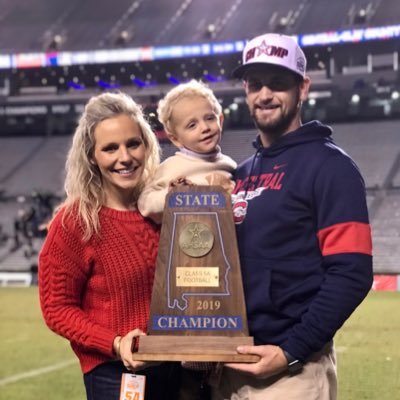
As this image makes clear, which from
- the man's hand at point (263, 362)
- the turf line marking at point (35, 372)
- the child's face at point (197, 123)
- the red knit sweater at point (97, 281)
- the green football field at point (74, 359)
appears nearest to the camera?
the man's hand at point (263, 362)

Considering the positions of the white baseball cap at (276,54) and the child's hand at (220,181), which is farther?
the child's hand at (220,181)

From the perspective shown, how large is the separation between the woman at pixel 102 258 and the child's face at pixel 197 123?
0.23m

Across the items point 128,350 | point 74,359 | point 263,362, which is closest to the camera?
point 263,362

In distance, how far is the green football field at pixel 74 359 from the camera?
5.51 m

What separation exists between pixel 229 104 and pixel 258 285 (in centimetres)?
1745

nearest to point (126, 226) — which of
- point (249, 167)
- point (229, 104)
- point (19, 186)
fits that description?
point (249, 167)

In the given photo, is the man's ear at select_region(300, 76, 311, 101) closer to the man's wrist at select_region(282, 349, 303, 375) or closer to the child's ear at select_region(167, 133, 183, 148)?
the child's ear at select_region(167, 133, 183, 148)

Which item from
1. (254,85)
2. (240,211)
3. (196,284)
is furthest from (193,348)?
(254,85)

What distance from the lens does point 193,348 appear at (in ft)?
6.72

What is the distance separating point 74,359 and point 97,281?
475 centimetres

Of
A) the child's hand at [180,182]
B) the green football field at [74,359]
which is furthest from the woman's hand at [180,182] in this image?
the green football field at [74,359]

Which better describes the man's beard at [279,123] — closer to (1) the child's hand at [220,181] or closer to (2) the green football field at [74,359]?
(1) the child's hand at [220,181]

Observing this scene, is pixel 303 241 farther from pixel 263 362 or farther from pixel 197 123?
pixel 197 123

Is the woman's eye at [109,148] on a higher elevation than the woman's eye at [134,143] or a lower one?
lower
